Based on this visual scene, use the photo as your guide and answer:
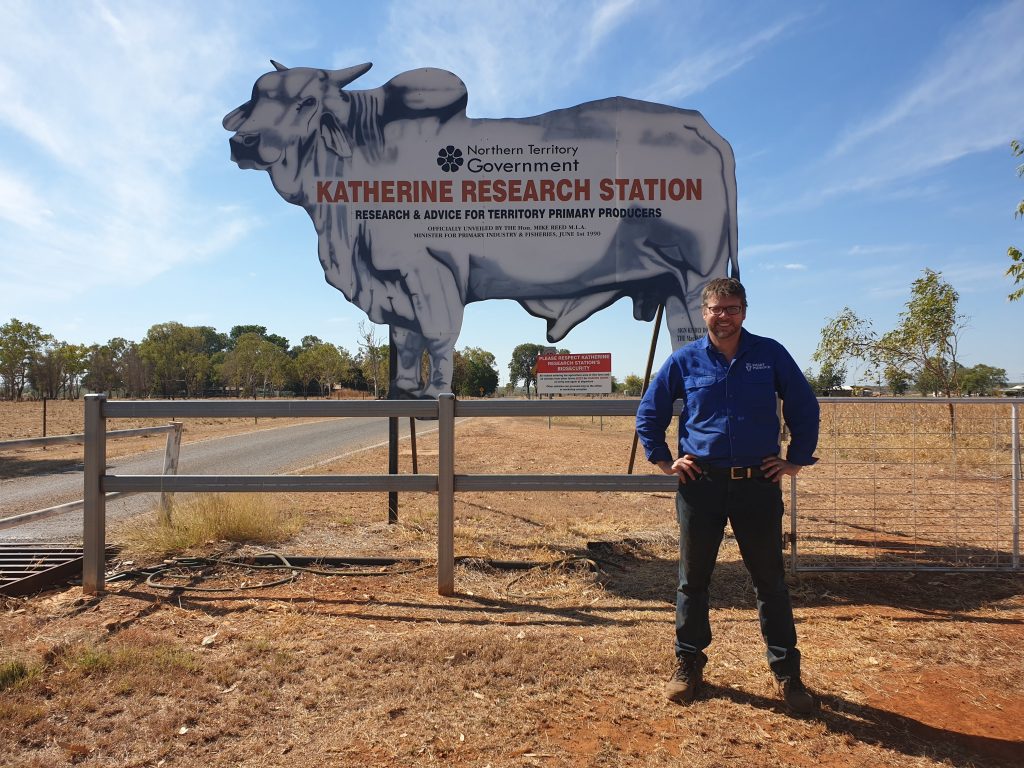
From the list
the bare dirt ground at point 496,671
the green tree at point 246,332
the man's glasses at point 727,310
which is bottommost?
the bare dirt ground at point 496,671

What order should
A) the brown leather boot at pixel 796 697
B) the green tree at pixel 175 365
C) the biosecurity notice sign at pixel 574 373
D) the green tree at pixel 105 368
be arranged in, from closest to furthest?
the brown leather boot at pixel 796 697 → the biosecurity notice sign at pixel 574 373 → the green tree at pixel 105 368 → the green tree at pixel 175 365

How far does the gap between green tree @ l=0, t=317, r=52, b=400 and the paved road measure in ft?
156

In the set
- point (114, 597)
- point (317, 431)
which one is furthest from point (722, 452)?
point (317, 431)

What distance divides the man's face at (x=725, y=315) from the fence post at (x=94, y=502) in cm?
420

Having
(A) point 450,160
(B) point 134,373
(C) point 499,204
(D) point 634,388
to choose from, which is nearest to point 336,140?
(A) point 450,160

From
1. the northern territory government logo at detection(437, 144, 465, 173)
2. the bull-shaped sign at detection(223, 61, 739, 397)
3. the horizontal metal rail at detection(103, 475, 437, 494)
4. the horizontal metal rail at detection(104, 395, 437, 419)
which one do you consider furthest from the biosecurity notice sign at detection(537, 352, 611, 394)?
the horizontal metal rail at detection(103, 475, 437, 494)

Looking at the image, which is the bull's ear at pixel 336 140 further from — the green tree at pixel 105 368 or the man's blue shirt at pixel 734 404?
the green tree at pixel 105 368

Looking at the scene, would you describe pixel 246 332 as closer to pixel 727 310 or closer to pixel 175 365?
pixel 175 365

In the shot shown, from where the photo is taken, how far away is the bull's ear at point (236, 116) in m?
6.94

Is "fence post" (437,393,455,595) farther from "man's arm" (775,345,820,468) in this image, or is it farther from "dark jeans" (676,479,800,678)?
"man's arm" (775,345,820,468)

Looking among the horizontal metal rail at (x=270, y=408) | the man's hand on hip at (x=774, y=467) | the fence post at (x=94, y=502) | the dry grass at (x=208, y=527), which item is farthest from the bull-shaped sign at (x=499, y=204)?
the man's hand on hip at (x=774, y=467)

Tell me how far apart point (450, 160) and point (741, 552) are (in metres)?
5.12

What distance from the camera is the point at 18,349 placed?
57.2 meters

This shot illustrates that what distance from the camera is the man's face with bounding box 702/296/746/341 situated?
312cm
